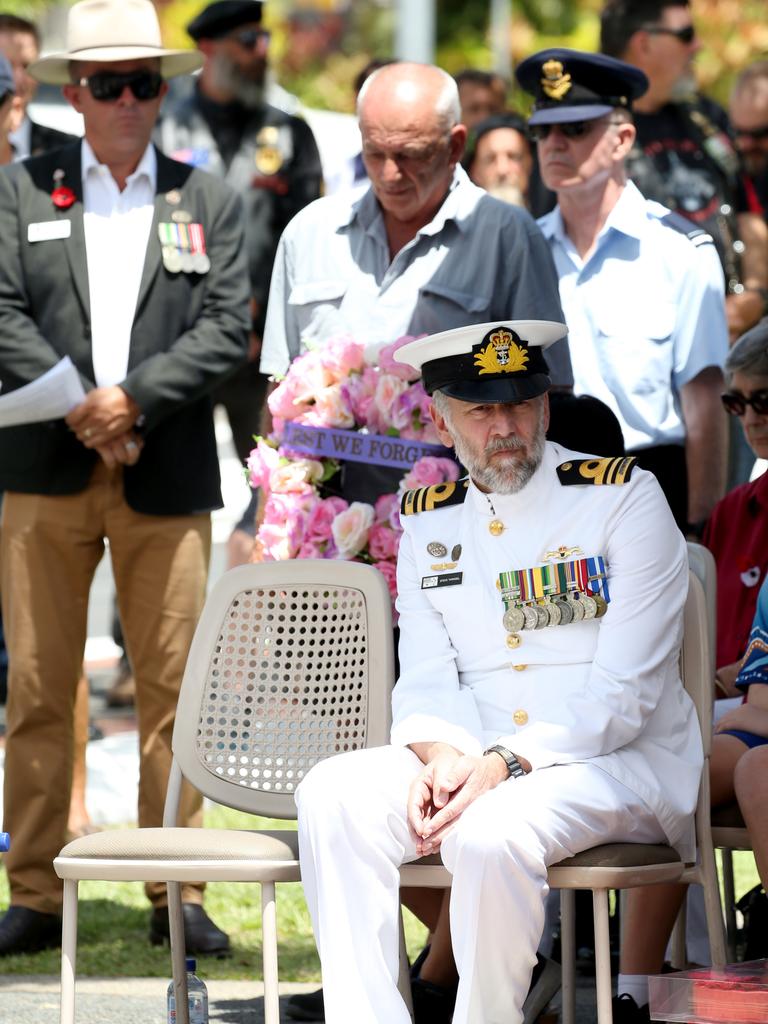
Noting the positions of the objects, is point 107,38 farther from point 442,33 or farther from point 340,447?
point 442,33

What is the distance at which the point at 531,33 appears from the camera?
113ft

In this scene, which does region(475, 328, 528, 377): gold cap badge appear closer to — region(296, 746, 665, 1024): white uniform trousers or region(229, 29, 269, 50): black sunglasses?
region(296, 746, 665, 1024): white uniform trousers

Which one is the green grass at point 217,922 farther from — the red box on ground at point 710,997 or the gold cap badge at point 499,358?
the gold cap badge at point 499,358

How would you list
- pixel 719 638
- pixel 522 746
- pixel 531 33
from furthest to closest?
pixel 531 33 < pixel 719 638 < pixel 522 746

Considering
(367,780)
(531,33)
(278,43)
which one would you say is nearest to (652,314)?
(367,780)

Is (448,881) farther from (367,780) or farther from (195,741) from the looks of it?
(195,741)

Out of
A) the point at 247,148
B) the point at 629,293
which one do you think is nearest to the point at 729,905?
the point at 629,293

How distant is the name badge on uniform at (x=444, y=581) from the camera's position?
472cm

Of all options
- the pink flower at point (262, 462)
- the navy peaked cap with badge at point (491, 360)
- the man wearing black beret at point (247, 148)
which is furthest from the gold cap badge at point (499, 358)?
the man wearing black beret at point (247, 148)

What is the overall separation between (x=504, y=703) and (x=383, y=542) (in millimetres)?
750

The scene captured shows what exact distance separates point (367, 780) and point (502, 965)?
530 mm

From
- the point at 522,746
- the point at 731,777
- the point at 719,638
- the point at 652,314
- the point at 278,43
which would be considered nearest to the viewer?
the point at 522,746

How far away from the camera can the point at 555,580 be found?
460 cm

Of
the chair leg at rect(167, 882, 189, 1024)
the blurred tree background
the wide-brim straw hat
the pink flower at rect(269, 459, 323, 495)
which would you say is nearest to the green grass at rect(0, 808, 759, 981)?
→ the chair leg at rect(167, 882, 189, 1024)
